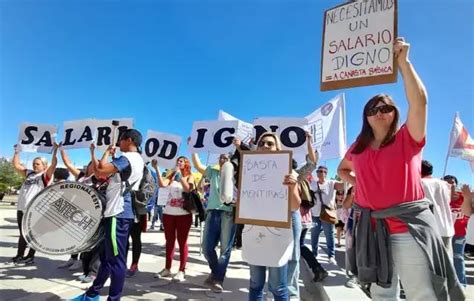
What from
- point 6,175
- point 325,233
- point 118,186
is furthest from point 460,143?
point 6,175

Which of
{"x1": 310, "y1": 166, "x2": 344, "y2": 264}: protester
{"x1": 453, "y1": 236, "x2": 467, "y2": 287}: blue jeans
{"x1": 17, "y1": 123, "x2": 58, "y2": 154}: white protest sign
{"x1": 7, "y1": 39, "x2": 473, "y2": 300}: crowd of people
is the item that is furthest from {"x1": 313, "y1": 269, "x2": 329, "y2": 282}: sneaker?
{"x1": 17, "y1": 123, "x2": 58, "y2": 154}: white protest sign

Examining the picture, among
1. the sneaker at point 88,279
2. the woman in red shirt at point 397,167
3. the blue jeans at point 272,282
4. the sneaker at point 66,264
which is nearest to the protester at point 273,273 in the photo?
the blue jeans at point 272,282

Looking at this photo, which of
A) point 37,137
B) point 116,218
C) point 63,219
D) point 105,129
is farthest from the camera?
point 37,137

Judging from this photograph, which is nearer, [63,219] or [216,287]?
[63,219]

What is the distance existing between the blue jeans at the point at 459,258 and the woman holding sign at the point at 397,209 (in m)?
4.17

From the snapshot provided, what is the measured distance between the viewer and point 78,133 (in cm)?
658

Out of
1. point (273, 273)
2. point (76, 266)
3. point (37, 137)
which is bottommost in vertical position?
point (76, 266)

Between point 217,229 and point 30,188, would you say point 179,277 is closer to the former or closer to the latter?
point 217,229

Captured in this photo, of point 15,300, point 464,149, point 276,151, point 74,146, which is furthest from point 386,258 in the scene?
point 464,149

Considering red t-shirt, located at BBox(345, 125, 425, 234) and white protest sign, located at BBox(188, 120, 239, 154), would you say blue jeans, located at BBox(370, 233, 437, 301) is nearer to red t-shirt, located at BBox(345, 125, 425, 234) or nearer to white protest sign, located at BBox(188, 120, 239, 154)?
red t-shirt, located at BBox(345, 125, 425, 234)

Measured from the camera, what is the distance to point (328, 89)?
10.0 feet

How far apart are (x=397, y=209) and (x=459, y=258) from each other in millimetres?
4670

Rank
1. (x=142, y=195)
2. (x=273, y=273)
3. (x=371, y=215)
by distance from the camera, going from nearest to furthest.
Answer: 1. (x=371, y=215)
2. (x=273, y=273)
3. (x=142, y=195)

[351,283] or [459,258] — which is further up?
[459,258]
